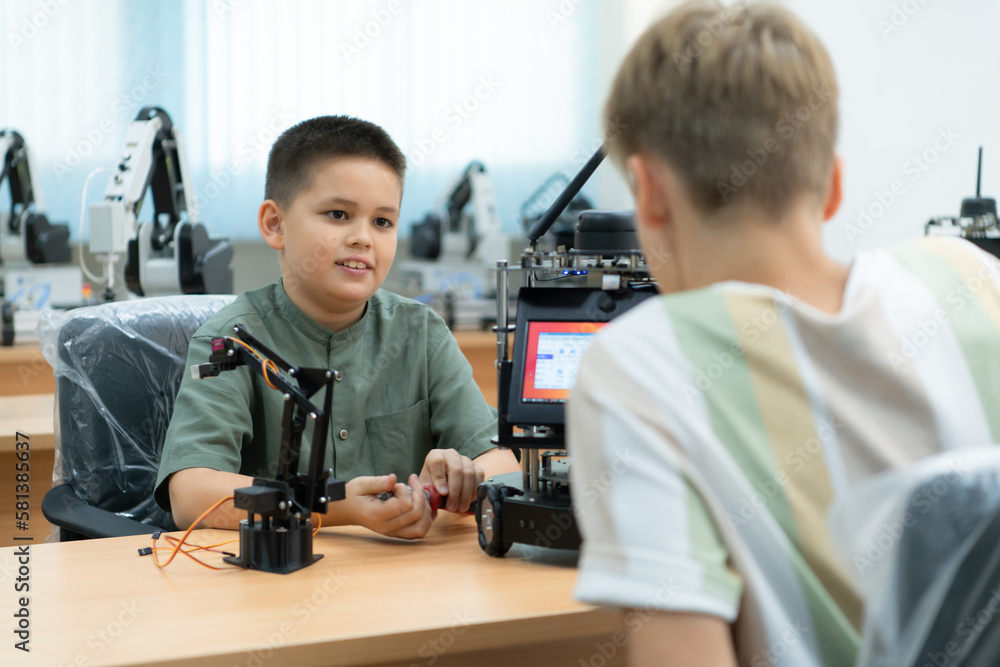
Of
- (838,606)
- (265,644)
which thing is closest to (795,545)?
(838,606)

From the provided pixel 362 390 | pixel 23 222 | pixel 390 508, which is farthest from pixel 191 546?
pixel 23 222

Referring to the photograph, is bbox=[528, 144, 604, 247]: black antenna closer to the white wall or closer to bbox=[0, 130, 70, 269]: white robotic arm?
the white wall

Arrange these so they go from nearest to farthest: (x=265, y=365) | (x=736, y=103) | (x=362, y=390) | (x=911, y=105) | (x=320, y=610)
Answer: (x=736, y=103), (x=320, y=610), (x=265, y=365), (x=362, y=390), (x=911, y=105)

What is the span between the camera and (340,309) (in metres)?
1.45

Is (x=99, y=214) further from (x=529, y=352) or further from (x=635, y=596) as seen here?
(x=635, y=596)

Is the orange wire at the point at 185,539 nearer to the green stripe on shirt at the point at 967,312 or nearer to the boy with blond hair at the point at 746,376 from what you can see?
the boy with blond hair at the point at 746,376

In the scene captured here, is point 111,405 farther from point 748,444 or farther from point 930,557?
point 930,557

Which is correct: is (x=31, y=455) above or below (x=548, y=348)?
below

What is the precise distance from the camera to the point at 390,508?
3.58 ft

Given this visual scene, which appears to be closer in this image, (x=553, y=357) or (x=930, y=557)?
(x=930, y=557)

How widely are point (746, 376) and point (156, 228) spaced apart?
8.82 ft

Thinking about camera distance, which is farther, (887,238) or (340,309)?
(887,238)

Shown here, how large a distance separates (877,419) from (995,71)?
2809 mm

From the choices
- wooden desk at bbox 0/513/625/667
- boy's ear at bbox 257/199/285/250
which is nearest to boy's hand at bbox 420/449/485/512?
wooden desk at bbox 0/513/625/667
